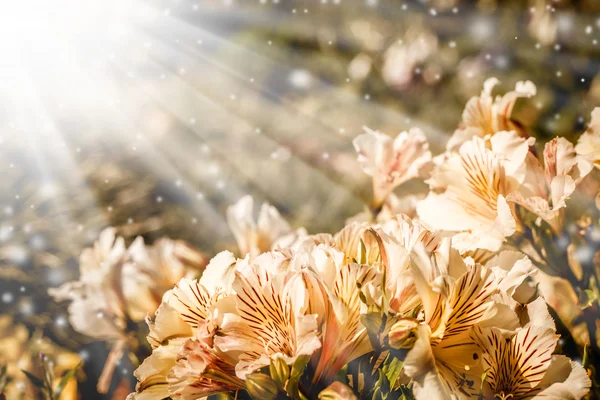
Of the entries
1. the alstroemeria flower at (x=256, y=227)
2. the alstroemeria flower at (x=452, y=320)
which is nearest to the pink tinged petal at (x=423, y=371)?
the alstroemeria flower at (x=452, y=320)

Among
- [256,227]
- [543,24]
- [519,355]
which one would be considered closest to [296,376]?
[519,355]

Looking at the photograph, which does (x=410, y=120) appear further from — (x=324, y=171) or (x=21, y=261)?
(x=21, y=261)

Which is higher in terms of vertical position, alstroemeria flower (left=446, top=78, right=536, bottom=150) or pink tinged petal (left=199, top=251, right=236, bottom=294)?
alstroemeria flower (left=446, top=78, right=536, bottom=150)

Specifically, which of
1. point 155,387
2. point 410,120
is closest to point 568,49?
point 410,120

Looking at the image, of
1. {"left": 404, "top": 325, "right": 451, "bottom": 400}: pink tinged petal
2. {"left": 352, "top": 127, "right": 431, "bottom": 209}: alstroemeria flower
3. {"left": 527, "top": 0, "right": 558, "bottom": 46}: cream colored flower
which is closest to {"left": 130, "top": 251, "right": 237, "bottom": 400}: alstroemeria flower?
{"left": 404, "top": 325, "right": 451, "bottom": 400}: pink tinged petal

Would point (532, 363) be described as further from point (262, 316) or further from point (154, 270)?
point (154, 270)

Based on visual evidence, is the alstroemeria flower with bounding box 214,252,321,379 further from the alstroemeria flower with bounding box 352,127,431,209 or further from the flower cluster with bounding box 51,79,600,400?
the alstroemeria flower with bounding box 352,127,431,209
